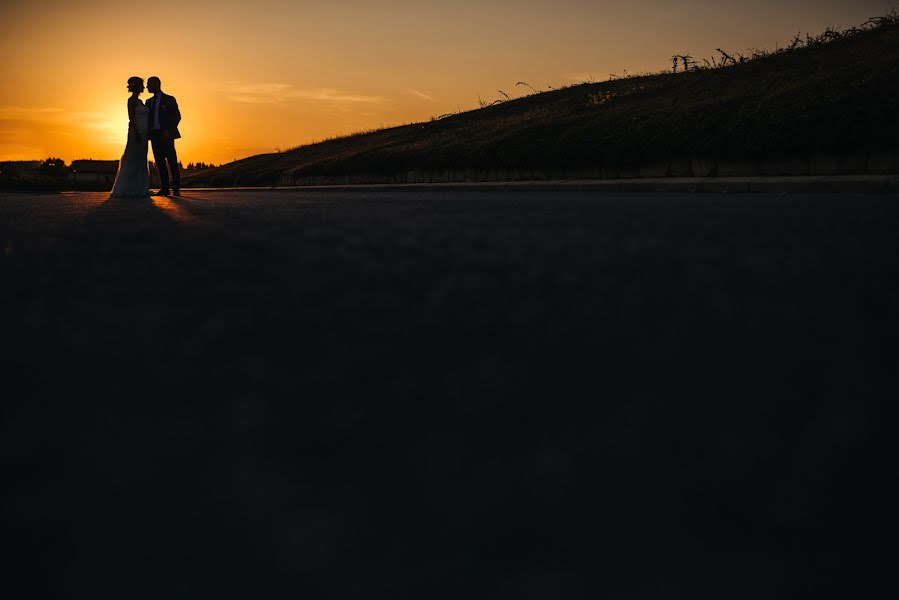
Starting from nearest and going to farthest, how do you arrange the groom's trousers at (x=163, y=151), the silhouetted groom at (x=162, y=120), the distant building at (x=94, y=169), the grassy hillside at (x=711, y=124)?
the grassy hillside at (x=711, y=124)
the silhouetted groom at (x=162, y=120)
the groom's trousers at (x=163, y=151)
the distant building at (x=94, y=169)

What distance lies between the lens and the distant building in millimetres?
72062

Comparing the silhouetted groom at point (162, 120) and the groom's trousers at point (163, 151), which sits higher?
the silhouetted groom at point (162, 120)

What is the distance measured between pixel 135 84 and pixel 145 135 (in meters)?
0.98

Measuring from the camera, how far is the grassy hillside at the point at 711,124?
11.8 m

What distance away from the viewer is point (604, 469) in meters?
1.39

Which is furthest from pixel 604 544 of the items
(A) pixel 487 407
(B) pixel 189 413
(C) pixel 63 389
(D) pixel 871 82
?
(D) pixel 871 82

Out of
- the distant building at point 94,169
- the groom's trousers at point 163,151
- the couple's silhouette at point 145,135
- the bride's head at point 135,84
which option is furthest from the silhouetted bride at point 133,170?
the distant building at point 94,169

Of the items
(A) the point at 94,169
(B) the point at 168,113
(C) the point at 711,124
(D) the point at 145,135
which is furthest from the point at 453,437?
(A) the point at 94,169

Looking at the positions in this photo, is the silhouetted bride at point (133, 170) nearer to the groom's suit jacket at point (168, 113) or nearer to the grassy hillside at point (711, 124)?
the groom's suit jacket at point (168, 113)

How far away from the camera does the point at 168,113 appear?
50.3 feet

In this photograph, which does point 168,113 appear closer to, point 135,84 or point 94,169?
point 135,84

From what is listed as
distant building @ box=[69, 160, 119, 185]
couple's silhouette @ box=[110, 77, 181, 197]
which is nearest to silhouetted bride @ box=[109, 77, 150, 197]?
couple's silhouette @ box=[110, 77, 181, 197]

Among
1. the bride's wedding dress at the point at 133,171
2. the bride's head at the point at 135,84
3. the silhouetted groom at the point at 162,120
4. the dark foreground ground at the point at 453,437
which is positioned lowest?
the dark foreground ground at the point at 453,437

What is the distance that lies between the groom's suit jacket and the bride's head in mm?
299
